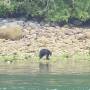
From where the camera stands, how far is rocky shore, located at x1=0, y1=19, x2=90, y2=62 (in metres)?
24.0

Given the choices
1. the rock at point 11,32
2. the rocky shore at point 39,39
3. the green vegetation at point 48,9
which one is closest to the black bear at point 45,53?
the rocky shore at point 39,39

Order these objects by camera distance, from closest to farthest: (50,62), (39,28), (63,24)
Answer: (50,62), (39,28), (63,24)

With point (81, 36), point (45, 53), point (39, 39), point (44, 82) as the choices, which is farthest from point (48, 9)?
point (44, 82)

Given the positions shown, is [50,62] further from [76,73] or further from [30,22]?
[30,22]

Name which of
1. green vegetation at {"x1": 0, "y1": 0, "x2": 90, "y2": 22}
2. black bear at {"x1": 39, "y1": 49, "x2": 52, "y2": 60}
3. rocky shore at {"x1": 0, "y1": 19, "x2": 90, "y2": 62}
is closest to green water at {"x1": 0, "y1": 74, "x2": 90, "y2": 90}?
black bear at {"x1": 39, "y1": 49, "x2": 52, "y2": 60}

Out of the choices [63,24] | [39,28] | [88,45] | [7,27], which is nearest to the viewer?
[88,45]

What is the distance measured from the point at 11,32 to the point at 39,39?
5.00 ft

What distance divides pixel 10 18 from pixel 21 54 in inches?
376

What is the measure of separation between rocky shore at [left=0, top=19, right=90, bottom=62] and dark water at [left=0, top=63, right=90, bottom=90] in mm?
5375

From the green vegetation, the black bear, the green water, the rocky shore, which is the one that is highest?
the green vegetation

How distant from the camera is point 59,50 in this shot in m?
24.3

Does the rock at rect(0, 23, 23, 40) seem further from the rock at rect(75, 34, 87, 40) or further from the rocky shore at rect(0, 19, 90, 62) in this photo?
the rock at rect(75, 34, 87, 40)

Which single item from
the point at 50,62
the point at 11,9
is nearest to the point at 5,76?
the point at 50,62

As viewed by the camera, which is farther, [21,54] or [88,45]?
[88,45]
